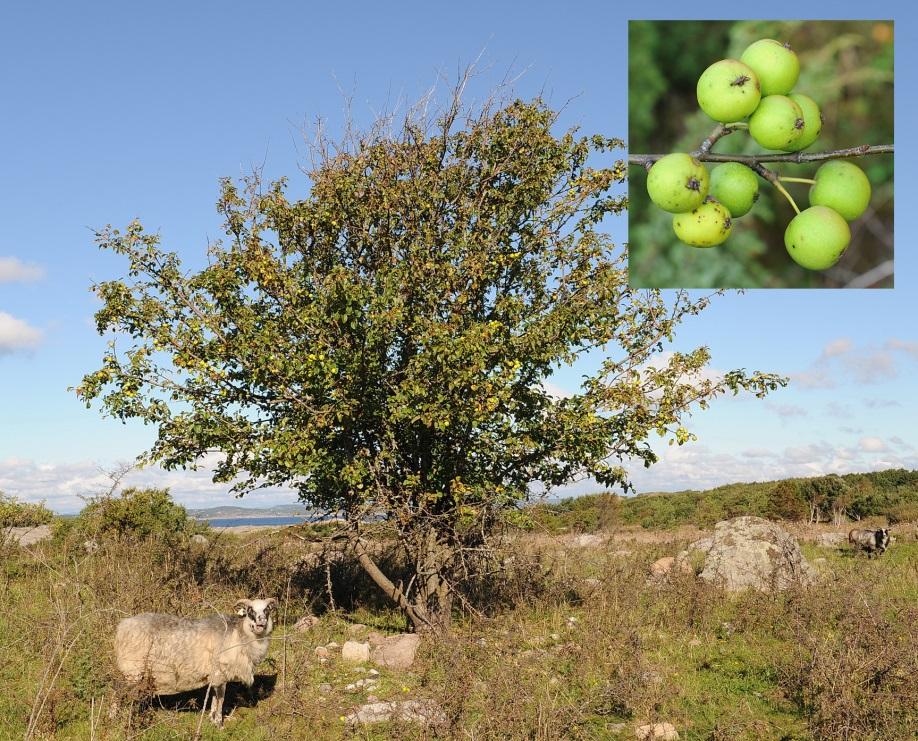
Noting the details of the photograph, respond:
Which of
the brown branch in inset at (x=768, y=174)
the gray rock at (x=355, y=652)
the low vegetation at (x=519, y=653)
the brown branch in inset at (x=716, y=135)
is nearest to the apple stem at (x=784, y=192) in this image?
the brown branch in inset at (x=768, y=174)

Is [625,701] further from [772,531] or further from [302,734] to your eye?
[772,531]

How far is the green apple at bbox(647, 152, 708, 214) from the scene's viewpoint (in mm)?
6754

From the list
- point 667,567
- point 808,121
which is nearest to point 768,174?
point 808,121

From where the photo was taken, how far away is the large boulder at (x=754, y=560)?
53.2 ft

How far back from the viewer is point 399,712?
9.04 meters

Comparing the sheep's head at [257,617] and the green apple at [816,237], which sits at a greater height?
the green apple at [816,237]

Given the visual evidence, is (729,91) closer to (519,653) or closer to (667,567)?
(519,653)

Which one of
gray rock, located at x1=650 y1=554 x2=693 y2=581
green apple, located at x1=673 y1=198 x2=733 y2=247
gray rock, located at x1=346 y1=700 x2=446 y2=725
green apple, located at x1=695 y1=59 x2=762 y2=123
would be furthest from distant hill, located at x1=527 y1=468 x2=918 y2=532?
green apple, located at x1=695 y1=59 x2=762 y2=123

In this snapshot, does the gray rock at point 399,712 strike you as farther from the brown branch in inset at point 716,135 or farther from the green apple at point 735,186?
the brown branch in inset at point 716,135

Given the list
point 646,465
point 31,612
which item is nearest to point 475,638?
point 646,465

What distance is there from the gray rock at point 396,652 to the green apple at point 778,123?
8681 millimetres

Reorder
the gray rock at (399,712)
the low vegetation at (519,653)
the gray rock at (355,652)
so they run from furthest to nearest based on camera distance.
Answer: the gray rock at (355,652), the low vegetation at (519,653), the gray rock at (399,712)

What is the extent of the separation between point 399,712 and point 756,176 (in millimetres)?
6733

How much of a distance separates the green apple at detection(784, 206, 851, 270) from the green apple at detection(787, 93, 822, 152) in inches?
22.1
